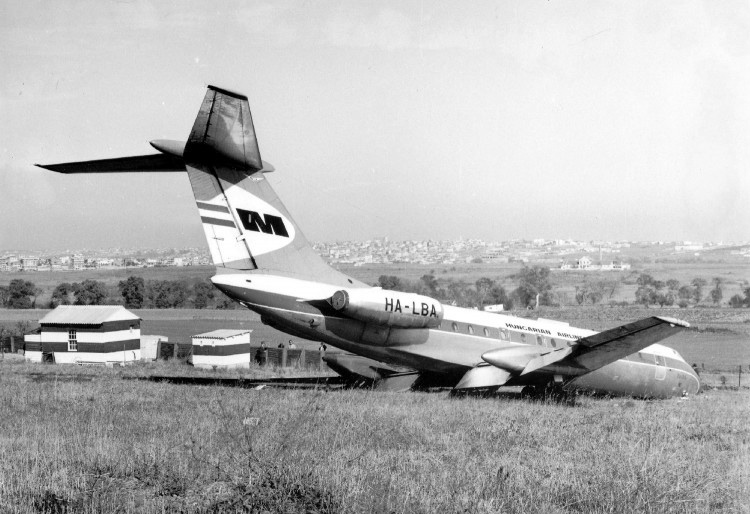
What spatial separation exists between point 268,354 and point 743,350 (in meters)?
35.7

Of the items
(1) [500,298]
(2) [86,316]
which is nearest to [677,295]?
(1) [500,298]

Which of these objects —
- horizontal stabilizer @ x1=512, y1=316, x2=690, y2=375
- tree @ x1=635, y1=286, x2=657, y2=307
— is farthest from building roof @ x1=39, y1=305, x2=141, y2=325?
tree @ x1=635, y1=286, x2=657, y2=307

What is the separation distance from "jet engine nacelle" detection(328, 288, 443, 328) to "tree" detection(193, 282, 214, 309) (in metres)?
86.5

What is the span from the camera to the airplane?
15867 millimetres

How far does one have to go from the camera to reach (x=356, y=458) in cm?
810

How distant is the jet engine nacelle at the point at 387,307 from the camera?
16.7 m

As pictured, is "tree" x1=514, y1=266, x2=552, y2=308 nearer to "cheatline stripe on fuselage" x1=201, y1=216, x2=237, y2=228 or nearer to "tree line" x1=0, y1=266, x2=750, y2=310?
"tree line" x1=0, y1=266, x2=750, y2=310

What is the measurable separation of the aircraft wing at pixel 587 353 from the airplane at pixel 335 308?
0.03m

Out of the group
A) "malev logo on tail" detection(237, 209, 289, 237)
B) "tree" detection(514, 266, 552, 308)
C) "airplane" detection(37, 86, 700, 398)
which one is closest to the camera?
Answer: "airplane" detection(37, 86, 700, 398)

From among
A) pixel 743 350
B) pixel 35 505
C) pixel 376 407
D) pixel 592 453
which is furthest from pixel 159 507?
pixel 743 350

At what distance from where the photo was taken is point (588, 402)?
19859 mm

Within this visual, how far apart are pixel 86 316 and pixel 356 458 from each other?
32.0 meters

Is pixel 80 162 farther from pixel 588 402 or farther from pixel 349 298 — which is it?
pixel 588 402

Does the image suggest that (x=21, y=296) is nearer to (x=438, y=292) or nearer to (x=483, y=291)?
(x=438, y=292)
